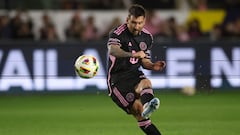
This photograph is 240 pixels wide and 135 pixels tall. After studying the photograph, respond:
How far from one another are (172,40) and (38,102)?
4.77 m

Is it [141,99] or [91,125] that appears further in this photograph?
[91,125]

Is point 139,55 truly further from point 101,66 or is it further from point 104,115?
point 101,66

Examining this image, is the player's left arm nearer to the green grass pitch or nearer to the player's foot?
the player's foot

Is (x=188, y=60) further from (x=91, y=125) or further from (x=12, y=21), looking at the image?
(x=91, y=125)

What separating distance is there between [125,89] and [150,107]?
75 cm

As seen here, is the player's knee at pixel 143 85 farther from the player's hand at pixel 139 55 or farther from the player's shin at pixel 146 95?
the player's hand at pixel 139 55

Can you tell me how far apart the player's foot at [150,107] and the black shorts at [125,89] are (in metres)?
0.45

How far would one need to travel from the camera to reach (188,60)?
1814cm

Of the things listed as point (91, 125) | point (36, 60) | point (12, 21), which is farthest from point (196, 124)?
point (12, 21)

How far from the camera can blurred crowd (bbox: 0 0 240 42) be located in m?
19.3

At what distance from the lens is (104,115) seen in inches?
556

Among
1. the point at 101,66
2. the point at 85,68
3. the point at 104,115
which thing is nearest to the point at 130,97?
the point at 85,68

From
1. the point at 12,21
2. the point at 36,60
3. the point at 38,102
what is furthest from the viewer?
the point at 12,21

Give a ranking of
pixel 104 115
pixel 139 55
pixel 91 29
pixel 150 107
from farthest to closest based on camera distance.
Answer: pixel 91 29 < pixel 104 115 < pixel 139 55 < pixel 150 107
